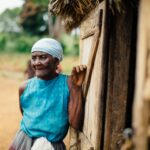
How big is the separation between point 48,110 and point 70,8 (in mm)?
1098

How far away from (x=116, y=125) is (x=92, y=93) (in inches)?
23.0

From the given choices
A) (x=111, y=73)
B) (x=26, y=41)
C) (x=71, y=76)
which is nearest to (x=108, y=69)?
(x=111, y=73)

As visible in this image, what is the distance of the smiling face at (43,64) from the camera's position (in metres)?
4.18

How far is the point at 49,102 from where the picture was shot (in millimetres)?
4234

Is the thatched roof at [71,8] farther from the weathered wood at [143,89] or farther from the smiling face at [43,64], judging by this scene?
the weathered wood at [143,89]

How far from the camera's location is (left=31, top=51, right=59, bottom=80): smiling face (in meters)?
4.18

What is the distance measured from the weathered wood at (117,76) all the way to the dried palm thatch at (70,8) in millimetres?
610

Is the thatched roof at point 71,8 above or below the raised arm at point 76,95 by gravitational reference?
above

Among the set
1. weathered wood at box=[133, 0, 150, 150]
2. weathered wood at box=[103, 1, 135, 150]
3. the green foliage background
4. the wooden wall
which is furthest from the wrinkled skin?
the green foliage background

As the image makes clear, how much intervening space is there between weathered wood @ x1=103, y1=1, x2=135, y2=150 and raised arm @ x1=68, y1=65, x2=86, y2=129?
24.6 inches

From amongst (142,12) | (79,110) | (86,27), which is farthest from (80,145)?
(142,12)

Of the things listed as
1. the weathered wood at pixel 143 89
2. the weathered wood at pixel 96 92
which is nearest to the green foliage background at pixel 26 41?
the weathered wood at pixel 96 92

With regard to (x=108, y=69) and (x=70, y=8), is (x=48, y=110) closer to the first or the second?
(x=108, y=69)

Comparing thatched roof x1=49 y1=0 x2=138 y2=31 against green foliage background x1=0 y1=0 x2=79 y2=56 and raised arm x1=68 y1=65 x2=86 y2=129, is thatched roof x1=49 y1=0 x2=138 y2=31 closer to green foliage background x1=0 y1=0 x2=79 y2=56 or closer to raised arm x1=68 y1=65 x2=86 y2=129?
raised arm x1=68 y1=65 x2=86 y2=129
